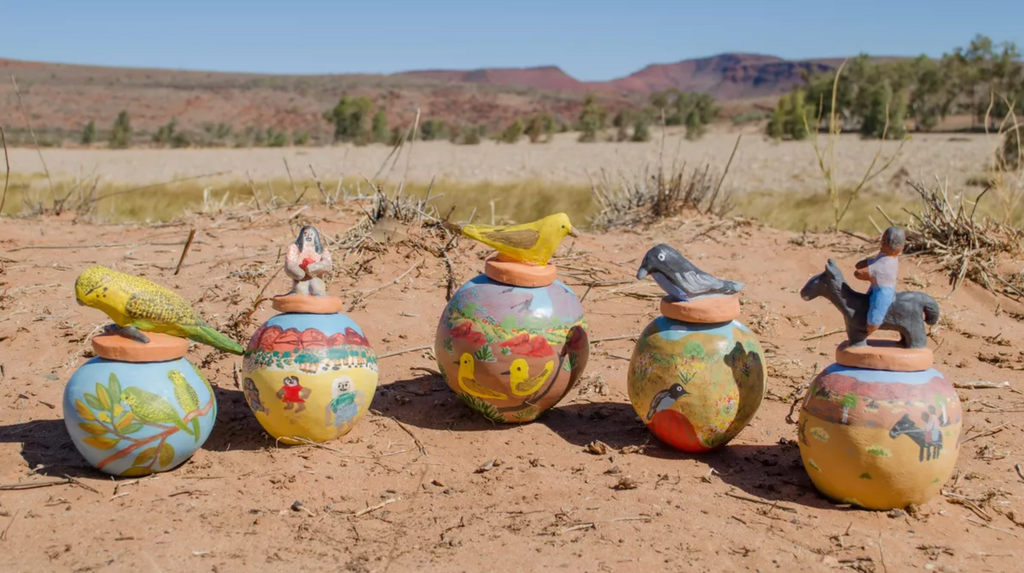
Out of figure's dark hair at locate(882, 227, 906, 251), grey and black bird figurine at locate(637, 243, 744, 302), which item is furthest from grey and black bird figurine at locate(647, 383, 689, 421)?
figure's dark hair at locate(882, 227, 906, 251)

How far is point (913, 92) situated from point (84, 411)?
3892cm

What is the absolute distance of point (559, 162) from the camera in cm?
2388

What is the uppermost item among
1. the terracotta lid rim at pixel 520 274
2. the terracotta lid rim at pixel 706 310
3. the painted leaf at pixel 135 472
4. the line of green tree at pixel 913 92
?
the line of green tree at pixel 913 92

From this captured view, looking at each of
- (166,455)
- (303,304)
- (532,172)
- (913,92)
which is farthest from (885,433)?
(913,92)

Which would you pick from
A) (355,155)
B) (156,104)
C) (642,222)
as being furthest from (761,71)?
(642,222)

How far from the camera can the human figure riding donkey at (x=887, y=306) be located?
3805 millimetres

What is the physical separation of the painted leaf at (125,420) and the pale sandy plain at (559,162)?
11.9 meters

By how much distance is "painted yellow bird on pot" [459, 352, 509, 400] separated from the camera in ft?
15.6

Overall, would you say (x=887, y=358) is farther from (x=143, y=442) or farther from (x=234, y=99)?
(x=234, y=99)

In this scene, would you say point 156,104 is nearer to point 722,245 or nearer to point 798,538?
point 722,245

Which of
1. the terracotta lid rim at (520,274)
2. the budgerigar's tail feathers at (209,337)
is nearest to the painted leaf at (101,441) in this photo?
the budgerigar's tail feathers at (209,337)

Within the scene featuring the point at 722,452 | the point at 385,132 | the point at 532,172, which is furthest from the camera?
the point at 385,132

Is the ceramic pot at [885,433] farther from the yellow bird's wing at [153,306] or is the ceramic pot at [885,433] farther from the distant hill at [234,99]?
the distant hill at [234,99]

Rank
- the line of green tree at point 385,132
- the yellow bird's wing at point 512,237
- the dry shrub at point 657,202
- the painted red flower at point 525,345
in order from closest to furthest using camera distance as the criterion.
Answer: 1. the painted red flower at point 525,345
2. the yellow bird's wing at point 512,237
3. the dry shrub at point 657,202
4. the line of green tree at point 385,132
